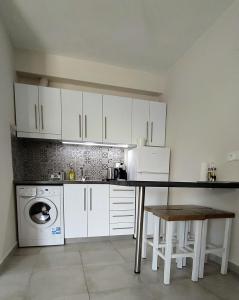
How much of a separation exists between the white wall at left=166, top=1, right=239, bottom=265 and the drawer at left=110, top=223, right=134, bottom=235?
0.79 metres

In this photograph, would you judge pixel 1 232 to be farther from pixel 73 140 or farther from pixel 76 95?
pixel 76 95

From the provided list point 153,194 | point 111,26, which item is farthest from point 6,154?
point 153,194

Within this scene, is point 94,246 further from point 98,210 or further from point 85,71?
point 85,71

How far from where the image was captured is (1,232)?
70.9 inches

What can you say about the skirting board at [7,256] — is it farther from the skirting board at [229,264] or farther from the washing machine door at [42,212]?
the skirting board at [229,264]

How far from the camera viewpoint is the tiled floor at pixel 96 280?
1.42m

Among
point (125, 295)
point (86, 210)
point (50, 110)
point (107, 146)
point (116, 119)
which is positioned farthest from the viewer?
point (107, 146)

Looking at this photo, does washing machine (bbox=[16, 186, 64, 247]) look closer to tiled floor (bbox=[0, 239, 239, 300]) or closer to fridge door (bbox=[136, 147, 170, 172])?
tiled floor (bbox=[0, 239, 239, 300])

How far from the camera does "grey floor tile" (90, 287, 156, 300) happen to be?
1.38 meters

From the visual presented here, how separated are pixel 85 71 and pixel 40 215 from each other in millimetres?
2262

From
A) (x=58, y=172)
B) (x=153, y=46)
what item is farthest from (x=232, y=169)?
(x=58, y=172)

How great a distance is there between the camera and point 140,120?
3.01 m

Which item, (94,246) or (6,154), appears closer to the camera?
(6,154)

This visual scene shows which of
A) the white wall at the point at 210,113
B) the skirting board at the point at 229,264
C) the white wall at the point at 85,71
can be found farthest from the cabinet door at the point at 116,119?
the skirting board at the point at 229,264
